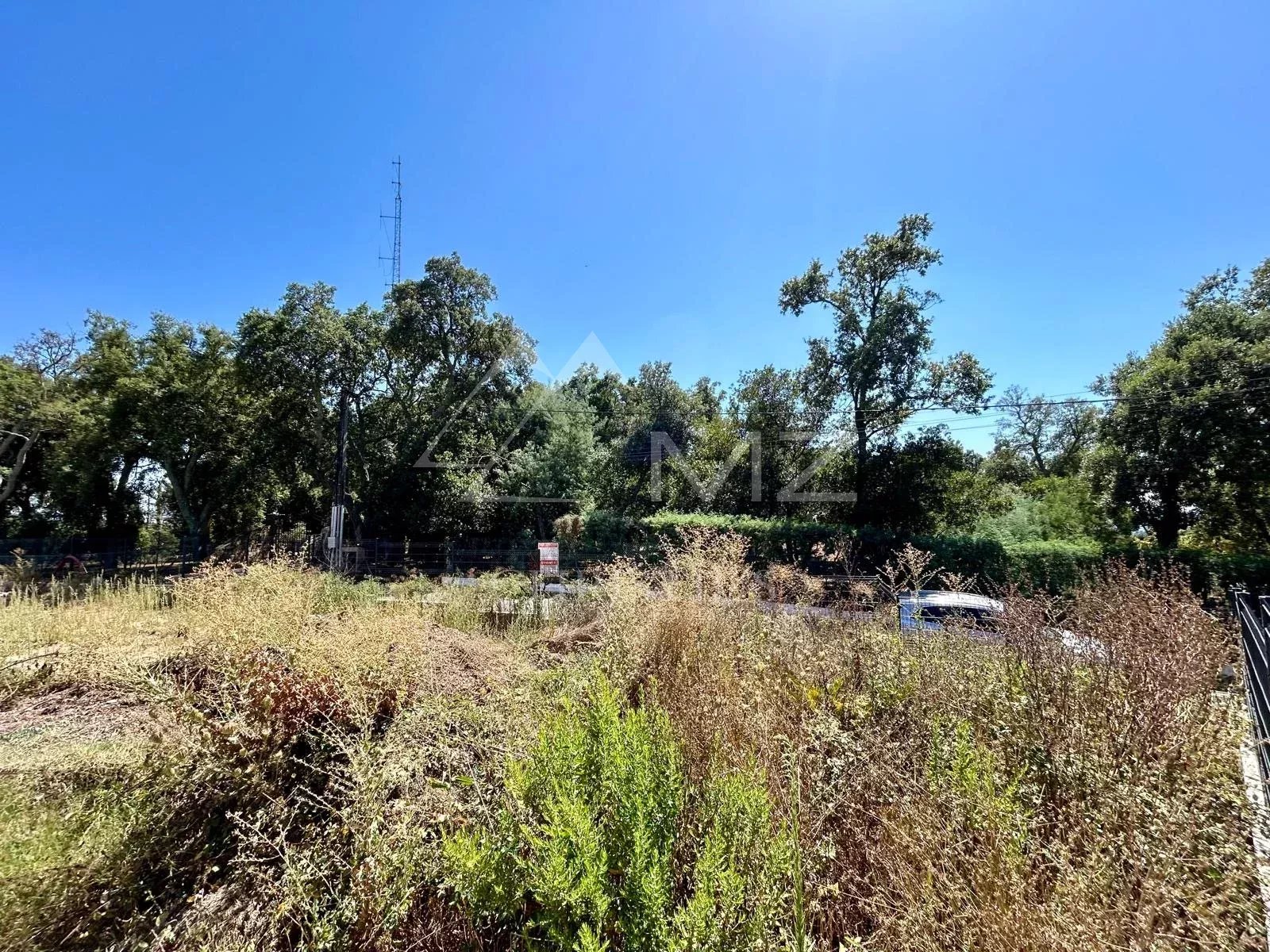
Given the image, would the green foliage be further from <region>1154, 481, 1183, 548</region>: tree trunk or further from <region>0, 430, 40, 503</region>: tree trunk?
<region>0, 430, 40, 503</region>: tree trunk

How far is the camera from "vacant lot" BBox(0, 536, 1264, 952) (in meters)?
1.28

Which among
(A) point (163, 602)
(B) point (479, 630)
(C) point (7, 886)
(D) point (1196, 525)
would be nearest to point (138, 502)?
(A) point (163, 602)

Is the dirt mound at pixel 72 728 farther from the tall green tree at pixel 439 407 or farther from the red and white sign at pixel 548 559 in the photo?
the tall green tree at pixel 439 407

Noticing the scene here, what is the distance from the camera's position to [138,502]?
837 inches

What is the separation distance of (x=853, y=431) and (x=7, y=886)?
51.0ft

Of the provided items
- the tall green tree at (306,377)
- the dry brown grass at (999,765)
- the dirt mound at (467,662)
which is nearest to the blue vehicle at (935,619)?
the dry brown grass at (999,765)

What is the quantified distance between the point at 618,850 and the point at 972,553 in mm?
12056

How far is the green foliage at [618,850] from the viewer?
1192 millimetres

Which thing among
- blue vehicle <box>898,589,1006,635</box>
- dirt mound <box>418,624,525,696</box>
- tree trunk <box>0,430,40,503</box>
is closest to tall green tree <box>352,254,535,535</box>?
tree trunk <box>0,430,40,503</box>

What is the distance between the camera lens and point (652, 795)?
151 centimetres

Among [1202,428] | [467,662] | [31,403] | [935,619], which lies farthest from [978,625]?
[31,403]

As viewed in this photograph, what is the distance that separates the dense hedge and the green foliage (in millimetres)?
6515

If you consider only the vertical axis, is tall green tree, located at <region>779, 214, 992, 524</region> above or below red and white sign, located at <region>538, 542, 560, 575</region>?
above

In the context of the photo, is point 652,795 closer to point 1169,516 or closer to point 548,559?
point 548,559
